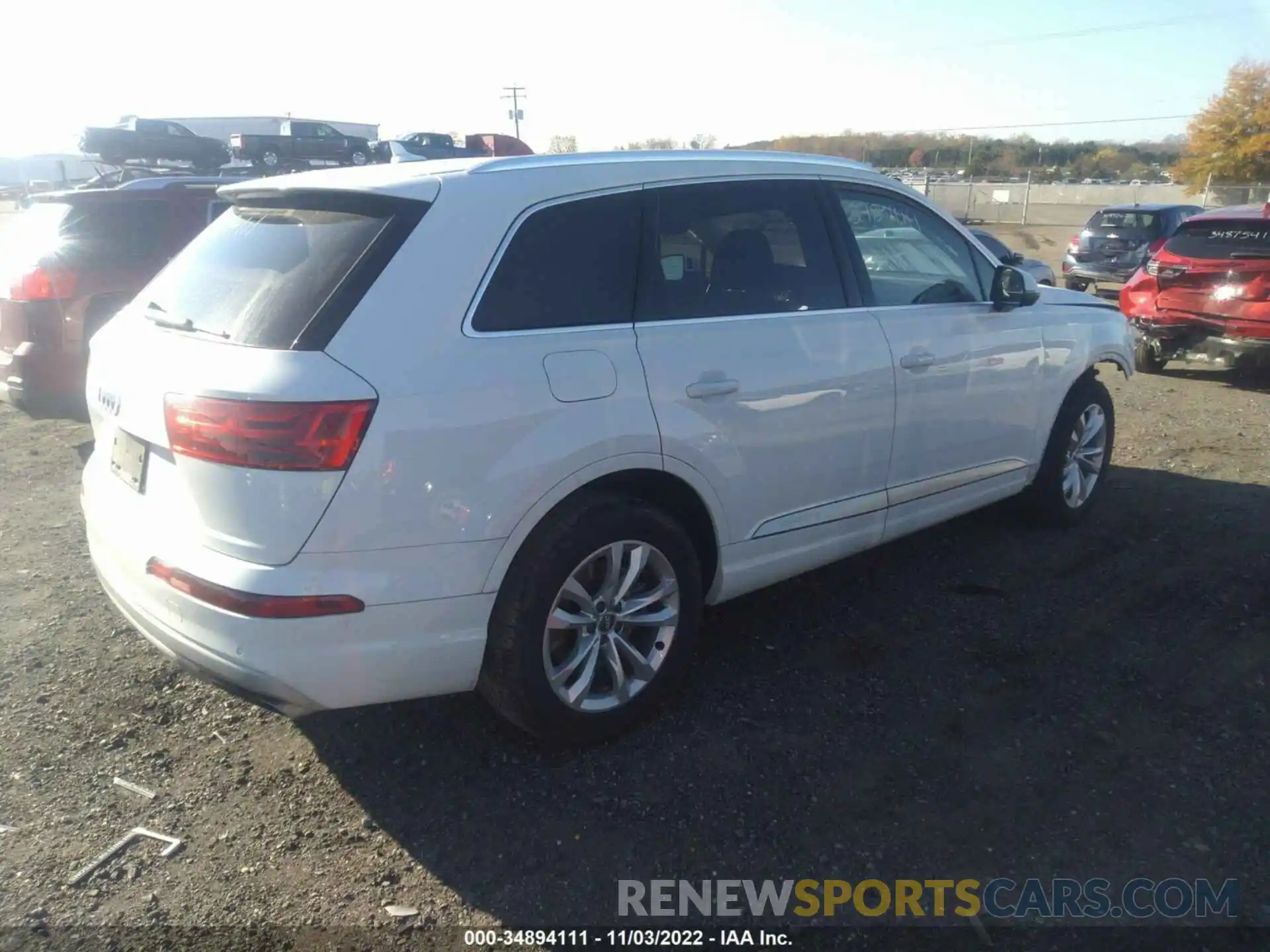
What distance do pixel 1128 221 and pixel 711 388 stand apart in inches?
596

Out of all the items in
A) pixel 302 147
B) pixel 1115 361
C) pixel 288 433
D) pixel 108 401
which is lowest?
pixel 302 147

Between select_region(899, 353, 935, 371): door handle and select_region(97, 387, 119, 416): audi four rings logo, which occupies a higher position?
select_region(97, 387, 119, 416): audi four rings logo

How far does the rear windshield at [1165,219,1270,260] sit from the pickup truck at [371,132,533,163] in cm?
1001

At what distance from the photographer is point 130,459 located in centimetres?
304

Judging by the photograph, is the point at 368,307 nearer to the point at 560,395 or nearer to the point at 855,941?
the point at 560,395

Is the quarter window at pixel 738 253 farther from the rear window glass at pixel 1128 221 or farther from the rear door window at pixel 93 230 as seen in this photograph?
the rear window glass at pixel 1128 221

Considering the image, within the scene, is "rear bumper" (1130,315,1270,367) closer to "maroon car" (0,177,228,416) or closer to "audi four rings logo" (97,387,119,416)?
"maroon car" (0,177,228,416)

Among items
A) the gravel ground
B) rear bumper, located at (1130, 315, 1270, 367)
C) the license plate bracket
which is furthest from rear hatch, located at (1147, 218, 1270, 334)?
the license plate bracket

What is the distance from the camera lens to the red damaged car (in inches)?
345

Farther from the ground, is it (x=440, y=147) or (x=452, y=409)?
(x=452, y=409)

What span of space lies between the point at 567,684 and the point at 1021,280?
116 inches

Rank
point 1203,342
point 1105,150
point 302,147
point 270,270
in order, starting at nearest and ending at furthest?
point 270,270
point 1203,342
point 302,147
point 1105,150

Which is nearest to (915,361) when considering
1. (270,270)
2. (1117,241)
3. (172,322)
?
(270,270)

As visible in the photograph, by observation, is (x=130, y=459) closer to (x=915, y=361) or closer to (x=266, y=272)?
(x=266, y=272)
